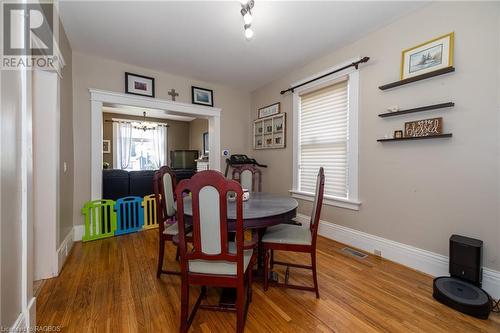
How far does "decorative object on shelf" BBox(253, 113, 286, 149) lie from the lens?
3.66 m

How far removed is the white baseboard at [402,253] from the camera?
5.44 ft

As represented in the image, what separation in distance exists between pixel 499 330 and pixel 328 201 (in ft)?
5.75

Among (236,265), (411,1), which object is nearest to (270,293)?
(236,265)

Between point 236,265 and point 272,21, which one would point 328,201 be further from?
point 272,21

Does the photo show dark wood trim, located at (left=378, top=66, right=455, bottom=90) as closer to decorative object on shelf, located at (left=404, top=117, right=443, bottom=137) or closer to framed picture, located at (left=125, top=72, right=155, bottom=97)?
decorative object on shelf, located at (left=404, top=117, right=443, bottom=137)

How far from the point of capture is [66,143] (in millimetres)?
2420

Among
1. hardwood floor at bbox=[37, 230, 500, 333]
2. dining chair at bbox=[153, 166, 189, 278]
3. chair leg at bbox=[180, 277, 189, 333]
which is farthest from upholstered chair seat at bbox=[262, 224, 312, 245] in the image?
dining chair at bbox=[153, 166, 189, 278]

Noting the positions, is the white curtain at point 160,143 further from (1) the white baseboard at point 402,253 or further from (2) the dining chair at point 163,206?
(1) the white baseboard at point 402,253

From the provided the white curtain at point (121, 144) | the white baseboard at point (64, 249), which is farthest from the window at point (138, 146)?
the white baseboard at point (64, 249)

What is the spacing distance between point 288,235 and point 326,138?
1.72 metres

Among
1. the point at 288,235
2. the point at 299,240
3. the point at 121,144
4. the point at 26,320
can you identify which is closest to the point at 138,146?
the point at 121,144

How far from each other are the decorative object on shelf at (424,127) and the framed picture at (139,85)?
3473mm

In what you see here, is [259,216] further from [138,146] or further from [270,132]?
[138,146]

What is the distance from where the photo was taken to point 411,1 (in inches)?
76.6
